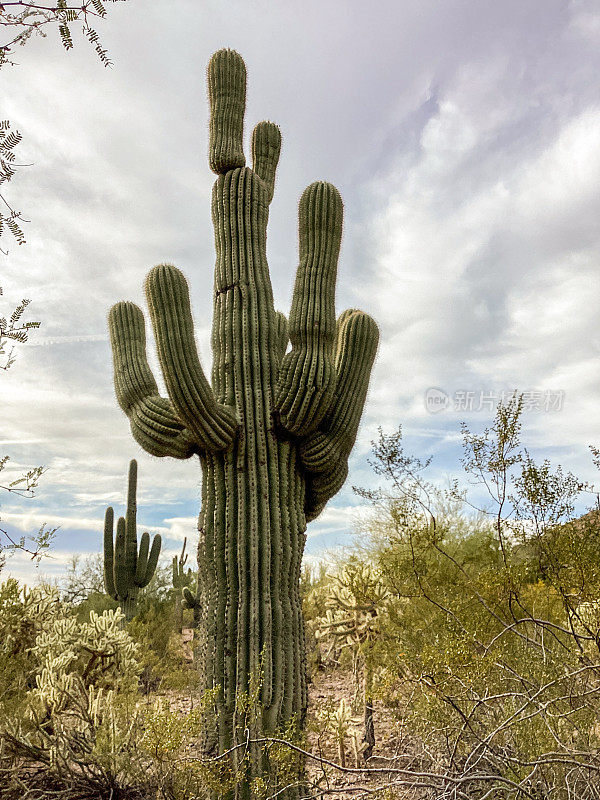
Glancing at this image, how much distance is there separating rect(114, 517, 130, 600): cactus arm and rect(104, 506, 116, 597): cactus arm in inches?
3.6

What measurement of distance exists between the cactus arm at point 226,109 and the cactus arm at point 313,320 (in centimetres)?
81

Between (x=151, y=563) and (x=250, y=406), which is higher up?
(x=250, y=406)

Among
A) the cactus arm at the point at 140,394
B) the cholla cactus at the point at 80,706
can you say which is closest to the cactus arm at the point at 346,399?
the cactus arm at the point at 140,394

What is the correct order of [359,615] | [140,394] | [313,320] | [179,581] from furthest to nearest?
[179,581]
[359,615]
[140,394]
[313,320]

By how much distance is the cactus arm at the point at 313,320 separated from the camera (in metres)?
4.86

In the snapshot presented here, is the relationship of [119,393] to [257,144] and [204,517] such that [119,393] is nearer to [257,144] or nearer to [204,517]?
[204,517]

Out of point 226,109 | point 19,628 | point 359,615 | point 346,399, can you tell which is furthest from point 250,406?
point 359,615

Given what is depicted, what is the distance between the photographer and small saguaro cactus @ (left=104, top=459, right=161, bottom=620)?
1002 centimetres

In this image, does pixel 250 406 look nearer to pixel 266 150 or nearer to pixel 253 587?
pixel 253 587

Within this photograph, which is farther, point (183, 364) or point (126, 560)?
point (126, 560)

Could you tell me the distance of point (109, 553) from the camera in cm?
1012

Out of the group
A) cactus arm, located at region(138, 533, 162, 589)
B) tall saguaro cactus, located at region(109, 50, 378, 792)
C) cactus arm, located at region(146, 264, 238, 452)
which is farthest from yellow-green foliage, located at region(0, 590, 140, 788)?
cactus arm, located at region(138, 533, 162, 589)

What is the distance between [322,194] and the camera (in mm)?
5492

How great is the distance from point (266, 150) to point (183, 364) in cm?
305
